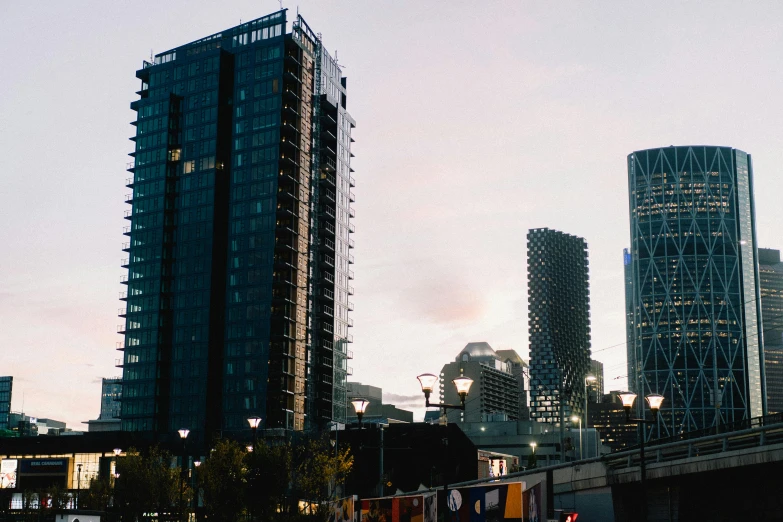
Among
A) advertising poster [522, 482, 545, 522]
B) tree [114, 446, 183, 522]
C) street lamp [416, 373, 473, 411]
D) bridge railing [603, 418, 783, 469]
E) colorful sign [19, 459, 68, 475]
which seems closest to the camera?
advertising poster [522, 482, 545, 522]

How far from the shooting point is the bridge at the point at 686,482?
35.7 metres

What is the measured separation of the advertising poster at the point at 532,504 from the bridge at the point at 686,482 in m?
3.07

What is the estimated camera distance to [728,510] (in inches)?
1491

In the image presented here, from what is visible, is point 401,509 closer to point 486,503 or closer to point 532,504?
point 486,503

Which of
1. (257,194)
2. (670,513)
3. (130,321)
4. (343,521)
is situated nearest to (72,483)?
(130,321)

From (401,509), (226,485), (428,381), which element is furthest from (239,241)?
(428,381)

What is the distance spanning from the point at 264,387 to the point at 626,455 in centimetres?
12659

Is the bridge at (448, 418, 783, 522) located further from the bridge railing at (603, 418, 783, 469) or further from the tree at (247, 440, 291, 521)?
the tree at (247, 440, 291, 521)

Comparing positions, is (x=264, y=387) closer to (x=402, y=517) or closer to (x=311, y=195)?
(x=311, y=195)

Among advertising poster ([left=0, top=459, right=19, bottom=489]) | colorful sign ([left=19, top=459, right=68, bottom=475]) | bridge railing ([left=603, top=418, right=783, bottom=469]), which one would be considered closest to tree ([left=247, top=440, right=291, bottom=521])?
bridge railing ([left=603, top=418, right=783, bottom=469])

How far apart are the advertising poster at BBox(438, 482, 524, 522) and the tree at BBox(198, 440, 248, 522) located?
85.8 feet

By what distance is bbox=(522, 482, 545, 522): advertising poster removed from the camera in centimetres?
2870

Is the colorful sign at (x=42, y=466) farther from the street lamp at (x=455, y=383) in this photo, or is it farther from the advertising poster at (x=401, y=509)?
the street lamp at (x=455, y=383)

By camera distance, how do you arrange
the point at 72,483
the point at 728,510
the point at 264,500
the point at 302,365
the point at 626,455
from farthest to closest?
the point at 302,365
the point at 72,483
the point at 264,500
the point at 626,455
the point at 728,510
